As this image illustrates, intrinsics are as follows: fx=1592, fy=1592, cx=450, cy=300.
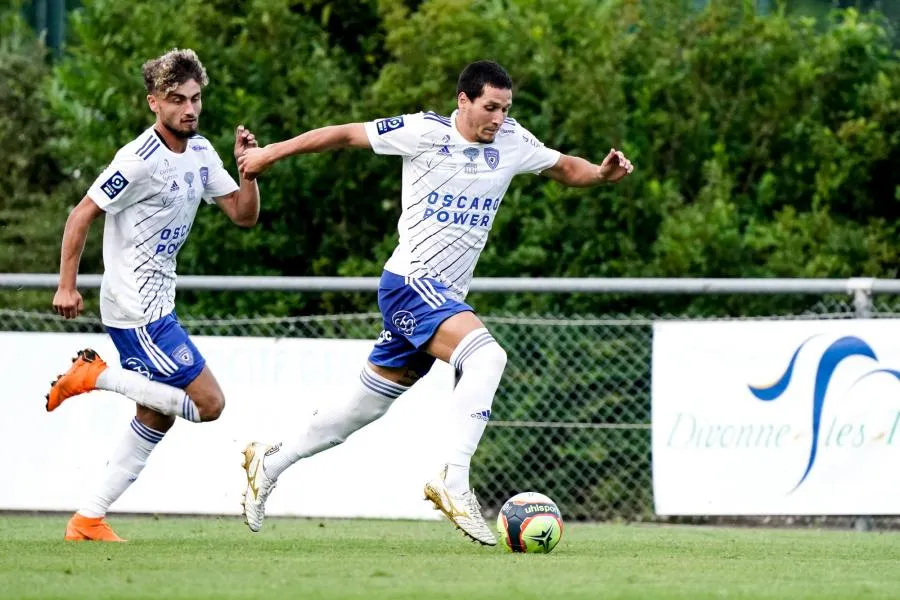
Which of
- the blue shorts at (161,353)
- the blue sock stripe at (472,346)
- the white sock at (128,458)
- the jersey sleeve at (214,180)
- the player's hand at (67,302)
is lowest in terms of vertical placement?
the white sock at (128,458)

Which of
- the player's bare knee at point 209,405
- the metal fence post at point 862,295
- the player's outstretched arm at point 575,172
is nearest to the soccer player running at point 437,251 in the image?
the player's outstretched arm at point 575,172

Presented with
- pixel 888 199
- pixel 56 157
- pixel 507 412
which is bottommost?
pixel 507 412

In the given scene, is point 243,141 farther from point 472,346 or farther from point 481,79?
point 472,346

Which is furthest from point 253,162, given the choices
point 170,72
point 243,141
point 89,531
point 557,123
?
point 557,123

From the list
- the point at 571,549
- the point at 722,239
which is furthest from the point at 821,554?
the point at 722,239

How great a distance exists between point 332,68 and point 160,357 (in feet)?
17.5

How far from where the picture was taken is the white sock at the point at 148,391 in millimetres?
7730

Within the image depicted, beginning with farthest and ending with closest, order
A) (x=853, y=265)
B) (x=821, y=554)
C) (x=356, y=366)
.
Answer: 1. (x=853, y=265)
2. (x=356, y=366)
3. (x=821, y=554)

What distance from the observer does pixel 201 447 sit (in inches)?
407

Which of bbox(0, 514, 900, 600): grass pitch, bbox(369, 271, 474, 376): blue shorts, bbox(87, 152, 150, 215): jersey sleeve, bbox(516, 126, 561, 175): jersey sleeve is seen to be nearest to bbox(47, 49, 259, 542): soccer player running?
bbox(87, 152, 150, 215): jersey sleeve

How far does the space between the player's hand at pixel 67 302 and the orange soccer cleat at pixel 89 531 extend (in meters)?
1.08

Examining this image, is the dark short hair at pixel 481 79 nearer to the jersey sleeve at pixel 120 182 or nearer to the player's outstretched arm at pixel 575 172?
the player's outstretched arm at pixel 575 172

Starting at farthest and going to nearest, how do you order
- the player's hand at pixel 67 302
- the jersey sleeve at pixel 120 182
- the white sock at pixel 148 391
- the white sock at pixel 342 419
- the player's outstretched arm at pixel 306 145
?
the white sock at pixel 148 391 < the white sock at pixel 342 419 < the jersey sleeve at pixel 120 182 < the player's hand at pixel 67 302 < the player's outstretched arm at pixel 306 145

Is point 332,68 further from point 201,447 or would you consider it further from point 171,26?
point 201,447
